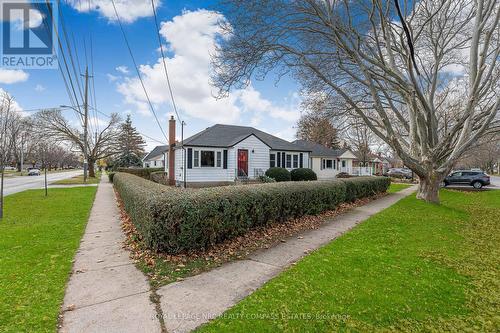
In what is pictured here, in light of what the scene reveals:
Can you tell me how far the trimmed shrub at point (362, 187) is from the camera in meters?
11.8

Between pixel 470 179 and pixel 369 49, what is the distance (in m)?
20.7

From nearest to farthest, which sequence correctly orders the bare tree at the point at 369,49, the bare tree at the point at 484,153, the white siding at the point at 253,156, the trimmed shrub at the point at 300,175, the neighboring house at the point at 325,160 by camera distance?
1. the bare tree at the point at 369,49
2. the bare tree at the point at 484,153
3. the white siding at the point at 253,156
4. the trimmed shrub at the point at 300,175
5. the neighboring house at the point at 325,160

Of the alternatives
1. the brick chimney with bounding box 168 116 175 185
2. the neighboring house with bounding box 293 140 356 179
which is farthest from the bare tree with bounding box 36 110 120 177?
the neighboring house with bounding box 293 140 356 179

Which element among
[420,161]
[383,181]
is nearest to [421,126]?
[420,161]

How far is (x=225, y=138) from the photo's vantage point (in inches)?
836

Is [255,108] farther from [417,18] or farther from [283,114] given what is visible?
[417,18]

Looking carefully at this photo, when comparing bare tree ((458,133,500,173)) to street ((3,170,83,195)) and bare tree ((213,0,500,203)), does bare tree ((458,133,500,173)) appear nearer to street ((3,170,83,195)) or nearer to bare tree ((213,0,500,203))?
bare tree ((213,0,500,203))

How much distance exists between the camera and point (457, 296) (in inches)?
137

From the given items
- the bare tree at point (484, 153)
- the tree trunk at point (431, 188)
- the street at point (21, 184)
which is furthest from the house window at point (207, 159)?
the bare tree at point (484, 153)

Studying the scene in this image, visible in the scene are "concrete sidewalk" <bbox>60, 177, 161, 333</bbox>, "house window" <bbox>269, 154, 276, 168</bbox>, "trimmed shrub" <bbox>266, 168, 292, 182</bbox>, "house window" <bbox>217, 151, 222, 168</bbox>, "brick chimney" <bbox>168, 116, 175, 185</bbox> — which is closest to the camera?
A: "concrete sidewalk" <bbox>60, 177, 161, 333</bbox>

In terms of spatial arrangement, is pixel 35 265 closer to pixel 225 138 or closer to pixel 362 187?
pixel 362 187

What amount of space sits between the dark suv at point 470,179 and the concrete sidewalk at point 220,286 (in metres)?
24.7

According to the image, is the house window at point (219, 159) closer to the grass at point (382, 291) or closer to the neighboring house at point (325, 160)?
the grass at point (382, 291)

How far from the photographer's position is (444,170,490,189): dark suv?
22.9 meters
